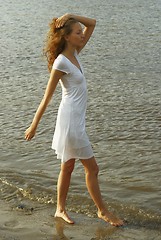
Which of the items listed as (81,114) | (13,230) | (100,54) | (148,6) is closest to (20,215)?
(13,230)

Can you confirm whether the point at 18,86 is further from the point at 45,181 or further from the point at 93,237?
the point at 93,237

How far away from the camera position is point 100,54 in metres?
14.6

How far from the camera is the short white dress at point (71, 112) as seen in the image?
16.4 feet

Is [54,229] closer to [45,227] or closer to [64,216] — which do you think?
[45,227]

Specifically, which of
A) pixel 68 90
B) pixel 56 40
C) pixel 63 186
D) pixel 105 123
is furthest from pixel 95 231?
pixel 105 123

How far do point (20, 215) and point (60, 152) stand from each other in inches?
36.8

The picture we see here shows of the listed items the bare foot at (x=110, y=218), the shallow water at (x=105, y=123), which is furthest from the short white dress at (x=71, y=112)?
the shallow water at (x=105, y=123)

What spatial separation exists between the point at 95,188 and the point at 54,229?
1.79 feet

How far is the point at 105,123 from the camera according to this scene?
8703 millimetres

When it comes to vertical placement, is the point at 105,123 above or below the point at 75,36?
below

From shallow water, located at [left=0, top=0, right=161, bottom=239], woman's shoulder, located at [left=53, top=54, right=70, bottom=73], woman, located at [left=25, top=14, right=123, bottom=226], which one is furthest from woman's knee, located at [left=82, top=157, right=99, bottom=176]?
woman's shoulder, located at [left=53, top=54, right=70, bottom=73]

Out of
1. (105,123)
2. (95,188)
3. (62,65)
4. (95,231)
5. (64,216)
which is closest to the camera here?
(62,65)

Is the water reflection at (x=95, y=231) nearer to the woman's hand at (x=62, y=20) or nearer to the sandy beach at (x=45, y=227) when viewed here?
the sandy beach at (x=45, y=227)

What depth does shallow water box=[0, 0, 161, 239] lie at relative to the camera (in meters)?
6.22
